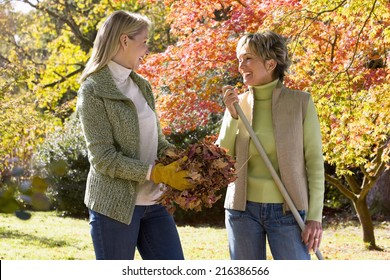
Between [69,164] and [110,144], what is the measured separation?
904 cm

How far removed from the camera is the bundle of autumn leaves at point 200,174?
2293mm

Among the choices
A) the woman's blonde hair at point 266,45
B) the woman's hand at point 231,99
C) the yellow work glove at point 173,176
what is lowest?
the yellow work glove at point 173,176

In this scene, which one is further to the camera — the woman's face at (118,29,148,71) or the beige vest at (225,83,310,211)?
the beige vest at (225,83,310,211)

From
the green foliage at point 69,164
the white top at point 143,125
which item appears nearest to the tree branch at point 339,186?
the green foliage at point 69,164

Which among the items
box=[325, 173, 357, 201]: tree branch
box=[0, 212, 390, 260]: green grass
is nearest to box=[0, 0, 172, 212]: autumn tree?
box=[0, 212, 390, 260]: green grass

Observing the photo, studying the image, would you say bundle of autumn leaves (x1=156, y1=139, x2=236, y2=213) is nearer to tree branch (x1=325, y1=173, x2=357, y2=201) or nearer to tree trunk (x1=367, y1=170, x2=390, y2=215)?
tree branch (x1=325, y1=173, x2=357, y2=201)

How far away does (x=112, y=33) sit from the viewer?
231 centimetres

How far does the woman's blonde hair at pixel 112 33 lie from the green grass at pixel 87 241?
18.6ft

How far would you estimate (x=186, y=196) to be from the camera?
2305 millimetres

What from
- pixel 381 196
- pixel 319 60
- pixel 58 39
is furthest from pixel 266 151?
pixel 58 39

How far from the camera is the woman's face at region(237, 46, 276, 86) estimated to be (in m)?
2.54

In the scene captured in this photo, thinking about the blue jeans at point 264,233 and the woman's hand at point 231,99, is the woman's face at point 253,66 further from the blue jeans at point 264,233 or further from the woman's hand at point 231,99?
the blue jeans at point 264,233

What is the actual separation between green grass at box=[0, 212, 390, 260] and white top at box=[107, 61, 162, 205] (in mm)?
5488
